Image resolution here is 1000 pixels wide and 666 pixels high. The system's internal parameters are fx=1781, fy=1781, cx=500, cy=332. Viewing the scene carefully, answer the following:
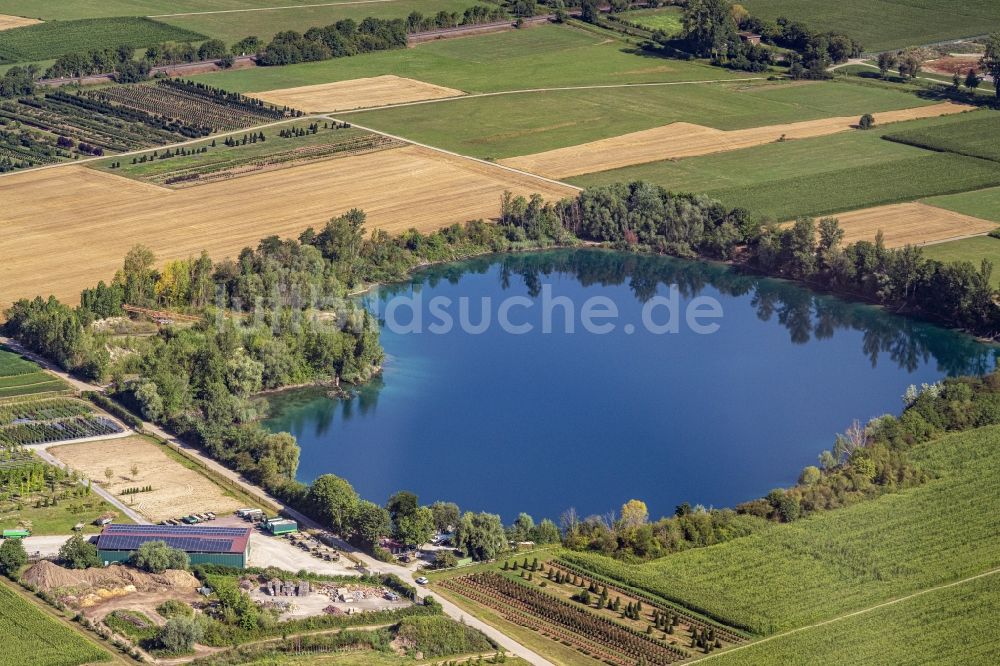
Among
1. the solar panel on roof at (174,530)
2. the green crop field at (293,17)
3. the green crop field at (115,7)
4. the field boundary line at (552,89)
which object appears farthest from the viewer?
the green crop field at (115,7)

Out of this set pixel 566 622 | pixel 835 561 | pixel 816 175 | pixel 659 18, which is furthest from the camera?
pixel 659 18

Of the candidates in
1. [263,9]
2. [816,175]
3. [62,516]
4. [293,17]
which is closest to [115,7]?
[263,9]

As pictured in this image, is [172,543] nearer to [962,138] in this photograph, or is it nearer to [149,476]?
[149,476]

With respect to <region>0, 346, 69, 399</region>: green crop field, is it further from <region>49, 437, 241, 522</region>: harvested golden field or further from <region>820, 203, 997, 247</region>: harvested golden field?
<region>820, 203, 997, 247</region>: harvested golden field

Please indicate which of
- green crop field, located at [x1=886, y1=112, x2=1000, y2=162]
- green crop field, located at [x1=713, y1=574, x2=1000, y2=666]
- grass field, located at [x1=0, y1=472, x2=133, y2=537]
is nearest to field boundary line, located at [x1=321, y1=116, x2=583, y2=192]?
green crop field, located at [x1=886, y1=112, x2=1000, y2=162]

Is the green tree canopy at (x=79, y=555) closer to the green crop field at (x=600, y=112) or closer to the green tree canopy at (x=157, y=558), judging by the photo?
the green tree canopy at (x=157, y=558)

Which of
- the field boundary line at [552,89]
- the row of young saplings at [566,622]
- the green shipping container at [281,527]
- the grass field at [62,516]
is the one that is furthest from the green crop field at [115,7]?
the row of young saplings at [566,622]

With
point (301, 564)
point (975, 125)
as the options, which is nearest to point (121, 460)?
point (301, 564)
